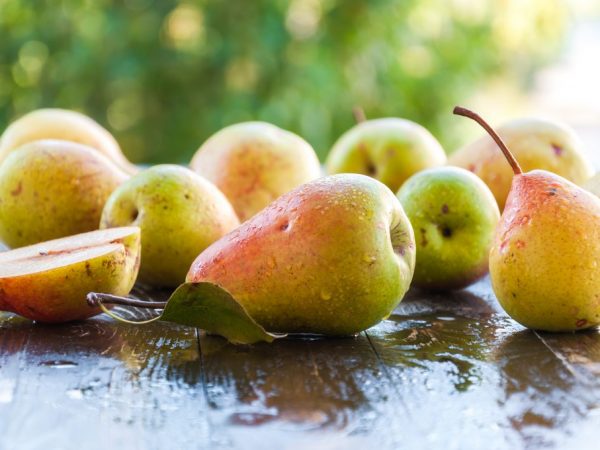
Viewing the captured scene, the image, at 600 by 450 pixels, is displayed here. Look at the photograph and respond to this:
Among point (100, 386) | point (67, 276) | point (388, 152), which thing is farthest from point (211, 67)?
point (100, 386)

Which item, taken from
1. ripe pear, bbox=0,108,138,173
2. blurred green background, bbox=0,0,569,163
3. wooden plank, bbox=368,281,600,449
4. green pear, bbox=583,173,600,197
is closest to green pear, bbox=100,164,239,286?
wooden plank, bbox=368,281,600,449

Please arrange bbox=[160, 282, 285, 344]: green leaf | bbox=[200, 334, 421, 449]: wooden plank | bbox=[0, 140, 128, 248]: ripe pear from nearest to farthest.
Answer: bbox=[200, 334, 421, 449]: wooden plank → bbox=[160, 282, 285, 344]: green leaf → bbox=[0, 140, 128, 248]: ripe pear

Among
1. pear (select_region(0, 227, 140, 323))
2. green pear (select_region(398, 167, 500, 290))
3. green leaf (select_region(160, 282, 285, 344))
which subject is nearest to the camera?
green leaf (select_region(160, 282, 285, 344))

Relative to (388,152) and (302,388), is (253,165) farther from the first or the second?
(302,388)

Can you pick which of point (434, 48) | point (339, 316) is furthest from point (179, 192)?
point (434, 48)

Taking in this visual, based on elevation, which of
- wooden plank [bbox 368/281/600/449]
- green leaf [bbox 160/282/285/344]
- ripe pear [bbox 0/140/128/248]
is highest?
ripe pear [bbox 0/140/128/248]

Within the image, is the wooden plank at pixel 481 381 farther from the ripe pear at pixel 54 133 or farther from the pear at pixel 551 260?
the ripe pear at pixel 54 133

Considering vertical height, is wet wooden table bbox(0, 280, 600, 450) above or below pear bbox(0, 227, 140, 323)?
below

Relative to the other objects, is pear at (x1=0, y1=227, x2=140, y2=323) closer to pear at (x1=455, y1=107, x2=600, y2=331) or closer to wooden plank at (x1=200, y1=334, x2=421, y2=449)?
wooden plank at (x1=200, y1=334, x2=421, y2=449)
